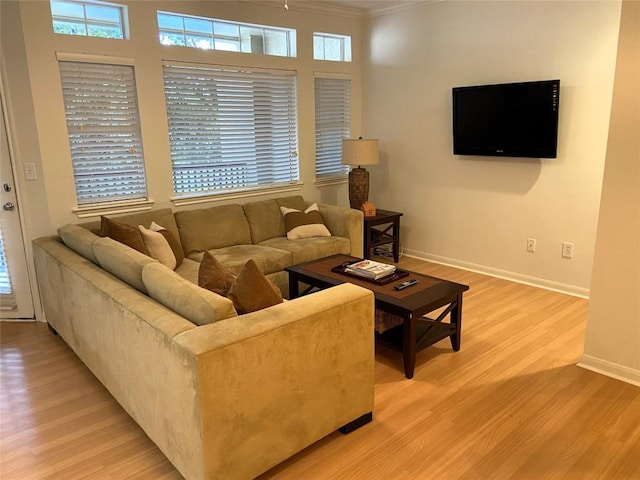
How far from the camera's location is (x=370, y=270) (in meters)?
3.26

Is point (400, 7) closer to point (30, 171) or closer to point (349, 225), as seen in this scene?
point (349, 225)

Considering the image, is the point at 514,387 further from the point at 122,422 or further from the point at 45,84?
the point at 45,84

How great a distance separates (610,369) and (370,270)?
1563 mm

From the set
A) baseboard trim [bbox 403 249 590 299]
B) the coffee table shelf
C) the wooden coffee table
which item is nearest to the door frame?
the wooden coffee table

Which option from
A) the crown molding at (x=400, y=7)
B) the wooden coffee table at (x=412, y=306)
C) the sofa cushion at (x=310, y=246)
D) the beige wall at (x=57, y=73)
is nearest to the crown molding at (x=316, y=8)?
the beige wall at (x=57, y=73)

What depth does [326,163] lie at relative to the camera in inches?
218

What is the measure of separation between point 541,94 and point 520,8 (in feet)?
2.62

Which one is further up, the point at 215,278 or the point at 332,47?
the point at 332,47

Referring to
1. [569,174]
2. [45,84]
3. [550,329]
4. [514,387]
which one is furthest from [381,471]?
[45,84]

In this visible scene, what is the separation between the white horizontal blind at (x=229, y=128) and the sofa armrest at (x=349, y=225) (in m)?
0.83

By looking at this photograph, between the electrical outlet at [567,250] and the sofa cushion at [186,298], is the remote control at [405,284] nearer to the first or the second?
the sofa cushion at [186,298]

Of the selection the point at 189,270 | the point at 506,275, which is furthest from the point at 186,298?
the point at 506,275

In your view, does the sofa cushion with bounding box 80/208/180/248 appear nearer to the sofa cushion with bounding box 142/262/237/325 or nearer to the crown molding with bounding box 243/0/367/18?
the sofa cushion with bounding box 142/262/237/325

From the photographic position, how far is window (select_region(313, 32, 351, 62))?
5.25 m
